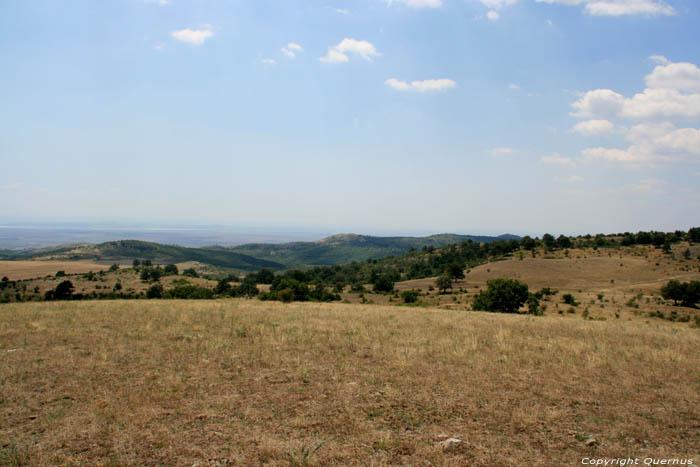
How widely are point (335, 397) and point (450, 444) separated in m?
2.69

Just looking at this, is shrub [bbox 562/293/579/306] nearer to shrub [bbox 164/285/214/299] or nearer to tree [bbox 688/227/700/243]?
shrub [bbox 164/285/214/299]

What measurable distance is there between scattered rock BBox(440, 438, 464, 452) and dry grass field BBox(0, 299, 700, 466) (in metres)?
0.12

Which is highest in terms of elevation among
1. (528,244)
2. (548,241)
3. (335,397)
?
(548,241)

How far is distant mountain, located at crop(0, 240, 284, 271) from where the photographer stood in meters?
138

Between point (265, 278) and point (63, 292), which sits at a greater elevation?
point (63, 292)

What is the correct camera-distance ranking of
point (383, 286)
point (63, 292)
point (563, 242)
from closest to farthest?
1. point (63, 292)
2. point (383, 286)
3. point (563, 242)

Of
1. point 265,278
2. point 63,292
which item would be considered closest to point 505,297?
point 265,278

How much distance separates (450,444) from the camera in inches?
217

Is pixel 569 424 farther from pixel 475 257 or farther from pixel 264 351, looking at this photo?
pixel 475 257

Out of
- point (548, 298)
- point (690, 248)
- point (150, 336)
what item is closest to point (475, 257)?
point (690, 248)

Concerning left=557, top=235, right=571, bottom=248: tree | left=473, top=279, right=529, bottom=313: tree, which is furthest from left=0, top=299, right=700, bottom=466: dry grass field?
left=557, top=235, right=571, bottom=248: tree

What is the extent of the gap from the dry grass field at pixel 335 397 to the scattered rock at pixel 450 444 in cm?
12

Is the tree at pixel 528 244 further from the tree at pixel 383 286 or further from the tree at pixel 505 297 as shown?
the tree at pixel 505 297

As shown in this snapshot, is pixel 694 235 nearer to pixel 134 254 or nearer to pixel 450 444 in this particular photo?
pixel 450 444
